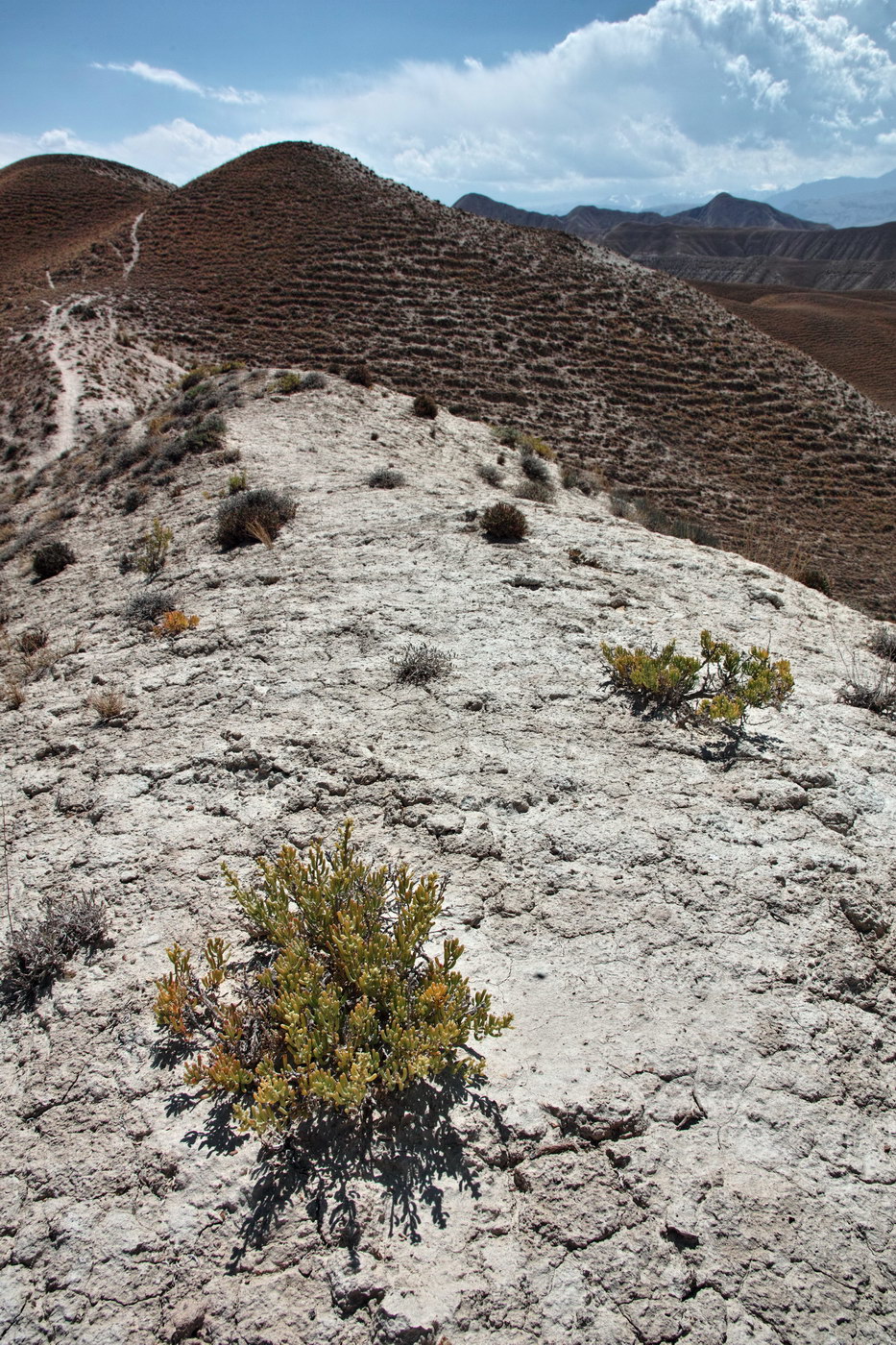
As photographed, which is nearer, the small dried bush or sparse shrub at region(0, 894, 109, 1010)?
sparse shrub at region(0, 894, 109, 1010)

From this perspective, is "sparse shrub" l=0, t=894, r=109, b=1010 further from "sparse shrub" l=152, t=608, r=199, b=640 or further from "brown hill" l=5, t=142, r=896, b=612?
"brown hill" l=5, t=142, r=896, b=612

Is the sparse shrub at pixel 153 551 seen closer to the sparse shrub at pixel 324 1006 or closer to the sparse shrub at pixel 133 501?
the sparse shrub at pixel 133 501

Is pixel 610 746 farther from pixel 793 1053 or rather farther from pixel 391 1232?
pixel 391 1232

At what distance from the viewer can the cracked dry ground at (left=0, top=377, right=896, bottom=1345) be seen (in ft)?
6.95

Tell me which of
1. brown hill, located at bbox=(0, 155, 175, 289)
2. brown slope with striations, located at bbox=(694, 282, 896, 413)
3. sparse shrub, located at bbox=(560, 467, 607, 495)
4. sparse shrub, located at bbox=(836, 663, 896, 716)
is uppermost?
brown hill, located at bbox=(0, 155, 175, 289)

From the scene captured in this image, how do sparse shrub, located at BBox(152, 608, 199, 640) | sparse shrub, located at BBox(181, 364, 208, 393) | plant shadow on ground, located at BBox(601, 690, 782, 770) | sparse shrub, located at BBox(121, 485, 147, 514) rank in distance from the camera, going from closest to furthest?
plant shadow on ground, located at BBox(601, 690, 782, 770)
sparse shrub, located at BBox(152, 608, 199, 640)
sparse shrub, located at BBox(121, 485, 147, 514)
sparse shrub, located at BBox(181, 364, 208, 393)

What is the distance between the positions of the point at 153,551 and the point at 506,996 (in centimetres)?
735

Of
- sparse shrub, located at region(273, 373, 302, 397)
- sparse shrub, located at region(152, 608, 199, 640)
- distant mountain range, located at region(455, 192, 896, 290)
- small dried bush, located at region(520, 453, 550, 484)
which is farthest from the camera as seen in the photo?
distant mountain range, located at region(455, 192, 896, 290)

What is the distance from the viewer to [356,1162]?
2379mm

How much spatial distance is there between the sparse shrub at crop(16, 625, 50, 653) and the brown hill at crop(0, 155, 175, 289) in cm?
3982

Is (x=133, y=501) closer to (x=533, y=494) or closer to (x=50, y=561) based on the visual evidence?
(x=50, y=561)

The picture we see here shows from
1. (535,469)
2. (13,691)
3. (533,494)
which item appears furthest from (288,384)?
(13,691)

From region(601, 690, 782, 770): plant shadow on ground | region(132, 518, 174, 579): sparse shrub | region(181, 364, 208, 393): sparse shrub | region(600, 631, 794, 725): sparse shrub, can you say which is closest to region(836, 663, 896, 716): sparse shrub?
region(600, 631, 794, 725): sparse shrub

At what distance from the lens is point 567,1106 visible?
2.56m
